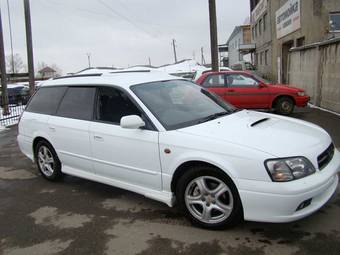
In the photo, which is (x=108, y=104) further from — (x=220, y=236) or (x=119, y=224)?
(x=220, y=236)

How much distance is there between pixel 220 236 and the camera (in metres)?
3.83

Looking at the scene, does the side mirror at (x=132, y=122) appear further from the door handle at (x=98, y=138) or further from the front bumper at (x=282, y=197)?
the front bumper at (x=282, y=197)

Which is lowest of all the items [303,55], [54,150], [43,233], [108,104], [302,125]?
[43,233]

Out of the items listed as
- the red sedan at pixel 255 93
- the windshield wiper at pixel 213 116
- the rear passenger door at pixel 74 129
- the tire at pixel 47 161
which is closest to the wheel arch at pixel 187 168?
the windshield wiper at pixel 213 116

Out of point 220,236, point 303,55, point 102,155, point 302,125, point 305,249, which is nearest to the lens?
→ point 305,249

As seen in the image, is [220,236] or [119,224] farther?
[119,224]

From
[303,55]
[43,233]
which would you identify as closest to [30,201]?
[43,233]

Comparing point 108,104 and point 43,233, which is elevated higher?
point 108,104

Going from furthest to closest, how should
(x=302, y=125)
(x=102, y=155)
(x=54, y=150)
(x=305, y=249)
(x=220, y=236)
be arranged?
1. (x=54, y=150)
2. (x=102, y=155)
3. (x=302, y=125)
4. (x=220, y=236)
5. (x=305, y=249)

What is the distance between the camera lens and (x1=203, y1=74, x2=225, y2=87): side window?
40.7 ft

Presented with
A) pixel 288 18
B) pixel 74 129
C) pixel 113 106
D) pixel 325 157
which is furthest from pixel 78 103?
pixel 288 18

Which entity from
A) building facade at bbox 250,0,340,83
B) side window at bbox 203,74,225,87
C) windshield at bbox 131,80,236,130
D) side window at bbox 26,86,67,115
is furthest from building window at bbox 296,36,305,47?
side window at bbox 26,86,67,115

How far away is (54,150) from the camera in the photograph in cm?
571

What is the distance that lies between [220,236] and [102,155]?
1.84 metres
